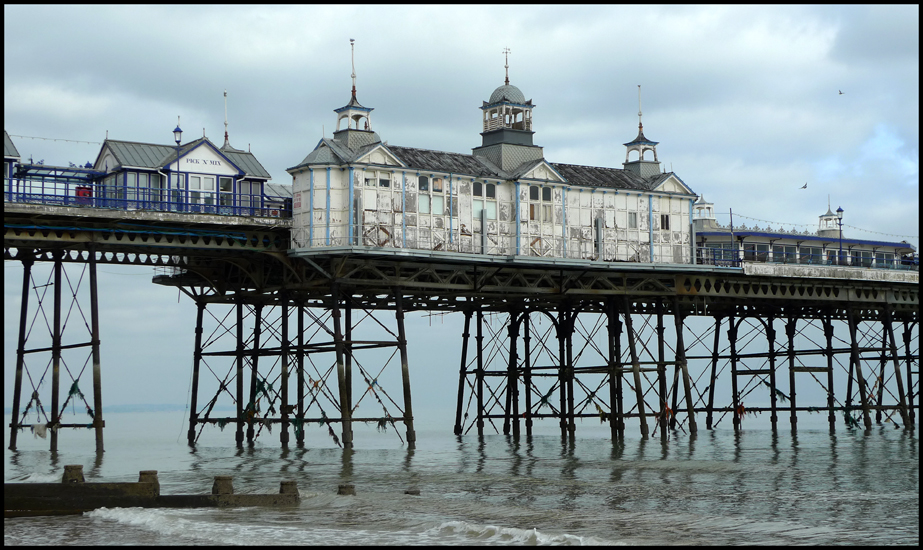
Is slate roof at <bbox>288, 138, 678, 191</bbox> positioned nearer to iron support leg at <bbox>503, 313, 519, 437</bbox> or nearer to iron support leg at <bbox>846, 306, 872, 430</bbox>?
iron support leg at <bbox>503, 313, 519, 437</bbox>

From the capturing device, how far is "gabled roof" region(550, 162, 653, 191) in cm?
5316

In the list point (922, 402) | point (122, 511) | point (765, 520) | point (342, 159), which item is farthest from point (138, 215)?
point (922, 402)

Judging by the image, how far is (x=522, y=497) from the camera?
97.0 feet

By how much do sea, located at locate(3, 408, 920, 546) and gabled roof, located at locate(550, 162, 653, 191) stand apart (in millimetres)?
12838

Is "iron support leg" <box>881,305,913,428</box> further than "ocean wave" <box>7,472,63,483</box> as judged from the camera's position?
Yes

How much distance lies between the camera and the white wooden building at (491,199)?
151 ft

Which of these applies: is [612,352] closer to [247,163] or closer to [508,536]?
[247,163]

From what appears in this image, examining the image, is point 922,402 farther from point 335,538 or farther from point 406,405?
point 335,538

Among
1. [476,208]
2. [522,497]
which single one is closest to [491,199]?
[476,208]

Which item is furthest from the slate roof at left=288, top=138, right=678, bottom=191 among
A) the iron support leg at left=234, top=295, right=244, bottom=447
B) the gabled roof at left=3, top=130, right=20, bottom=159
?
the gabled roof at left=3, top=130, right=20, bottom=159

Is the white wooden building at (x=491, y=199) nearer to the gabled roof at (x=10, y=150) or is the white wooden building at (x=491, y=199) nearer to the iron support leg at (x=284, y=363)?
the iron support leg at (x=284, y=363)

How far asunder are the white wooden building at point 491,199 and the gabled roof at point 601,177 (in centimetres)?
9

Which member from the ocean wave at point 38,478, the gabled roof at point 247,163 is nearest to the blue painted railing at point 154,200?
the gabled roof at point 247,163

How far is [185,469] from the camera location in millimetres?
40656
